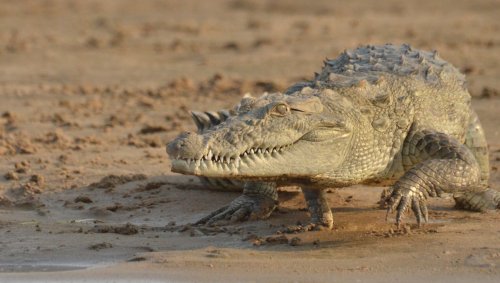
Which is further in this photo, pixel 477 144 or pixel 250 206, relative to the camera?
pixel 477 144

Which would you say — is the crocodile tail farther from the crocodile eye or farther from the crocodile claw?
the crocodile claw

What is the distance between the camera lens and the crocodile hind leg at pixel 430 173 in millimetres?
6246

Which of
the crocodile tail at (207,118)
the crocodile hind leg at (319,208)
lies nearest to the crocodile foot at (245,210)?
the crocodile hind leg at (319,208)

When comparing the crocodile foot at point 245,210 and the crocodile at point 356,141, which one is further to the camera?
the crocodile foot at point 245,210

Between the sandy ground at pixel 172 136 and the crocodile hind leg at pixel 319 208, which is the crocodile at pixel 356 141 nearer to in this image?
the crocodile hind leg at pixel 319 208

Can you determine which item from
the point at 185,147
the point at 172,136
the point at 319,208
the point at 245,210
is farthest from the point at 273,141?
the point at 172,136

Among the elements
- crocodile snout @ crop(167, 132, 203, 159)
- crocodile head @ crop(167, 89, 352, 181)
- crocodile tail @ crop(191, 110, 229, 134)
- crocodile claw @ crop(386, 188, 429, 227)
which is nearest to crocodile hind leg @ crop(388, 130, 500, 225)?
crocodile claw @ crop(386, 188, 429, 227)

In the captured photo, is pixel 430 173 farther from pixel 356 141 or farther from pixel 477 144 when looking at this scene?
pixel 477 144

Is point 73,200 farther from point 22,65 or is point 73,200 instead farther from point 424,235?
point 22,65

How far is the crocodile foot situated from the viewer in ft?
23.4

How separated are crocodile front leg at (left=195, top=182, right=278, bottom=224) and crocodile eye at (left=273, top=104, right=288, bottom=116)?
1199 millimetres

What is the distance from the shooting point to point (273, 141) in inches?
236

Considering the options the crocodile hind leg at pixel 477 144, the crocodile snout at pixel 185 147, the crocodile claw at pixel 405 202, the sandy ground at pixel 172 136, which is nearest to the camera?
the crocodile snout at pixel 185 147

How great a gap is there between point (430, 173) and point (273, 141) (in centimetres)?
101
